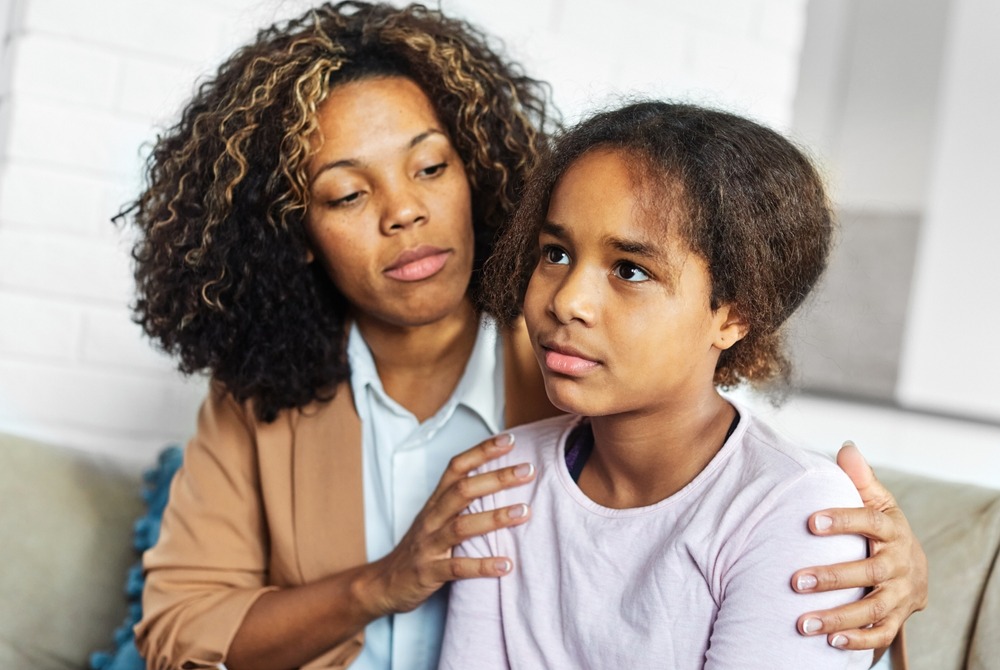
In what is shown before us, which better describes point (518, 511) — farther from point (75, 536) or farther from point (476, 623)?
point (75, 536)

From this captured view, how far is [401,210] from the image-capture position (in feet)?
5.08

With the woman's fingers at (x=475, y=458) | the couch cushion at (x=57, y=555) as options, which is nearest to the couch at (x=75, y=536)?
the couch cushion at (x=57, y=555)

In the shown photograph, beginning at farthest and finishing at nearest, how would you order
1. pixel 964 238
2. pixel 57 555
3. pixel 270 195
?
pixel 964 238
pixel 57 555
pixel 270 195

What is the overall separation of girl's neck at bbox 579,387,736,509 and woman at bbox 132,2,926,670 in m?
0.20

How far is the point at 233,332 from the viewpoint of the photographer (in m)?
1.74

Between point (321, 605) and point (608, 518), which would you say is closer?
point (608, 518)

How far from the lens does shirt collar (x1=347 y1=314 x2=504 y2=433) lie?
1.66m

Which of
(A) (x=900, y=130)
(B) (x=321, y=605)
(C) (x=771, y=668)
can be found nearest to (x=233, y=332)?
(B) (x=321, y=605)

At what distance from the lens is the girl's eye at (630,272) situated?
1213 millimetres

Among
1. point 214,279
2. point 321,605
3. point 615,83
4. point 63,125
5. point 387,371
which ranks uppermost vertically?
point 615,83

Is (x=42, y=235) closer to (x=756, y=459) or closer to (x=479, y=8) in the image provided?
(x=479, y=8)

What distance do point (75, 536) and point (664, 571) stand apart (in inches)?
45.6

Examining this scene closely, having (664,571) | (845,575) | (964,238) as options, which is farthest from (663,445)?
(964,238)

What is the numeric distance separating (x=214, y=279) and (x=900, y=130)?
3042mm
